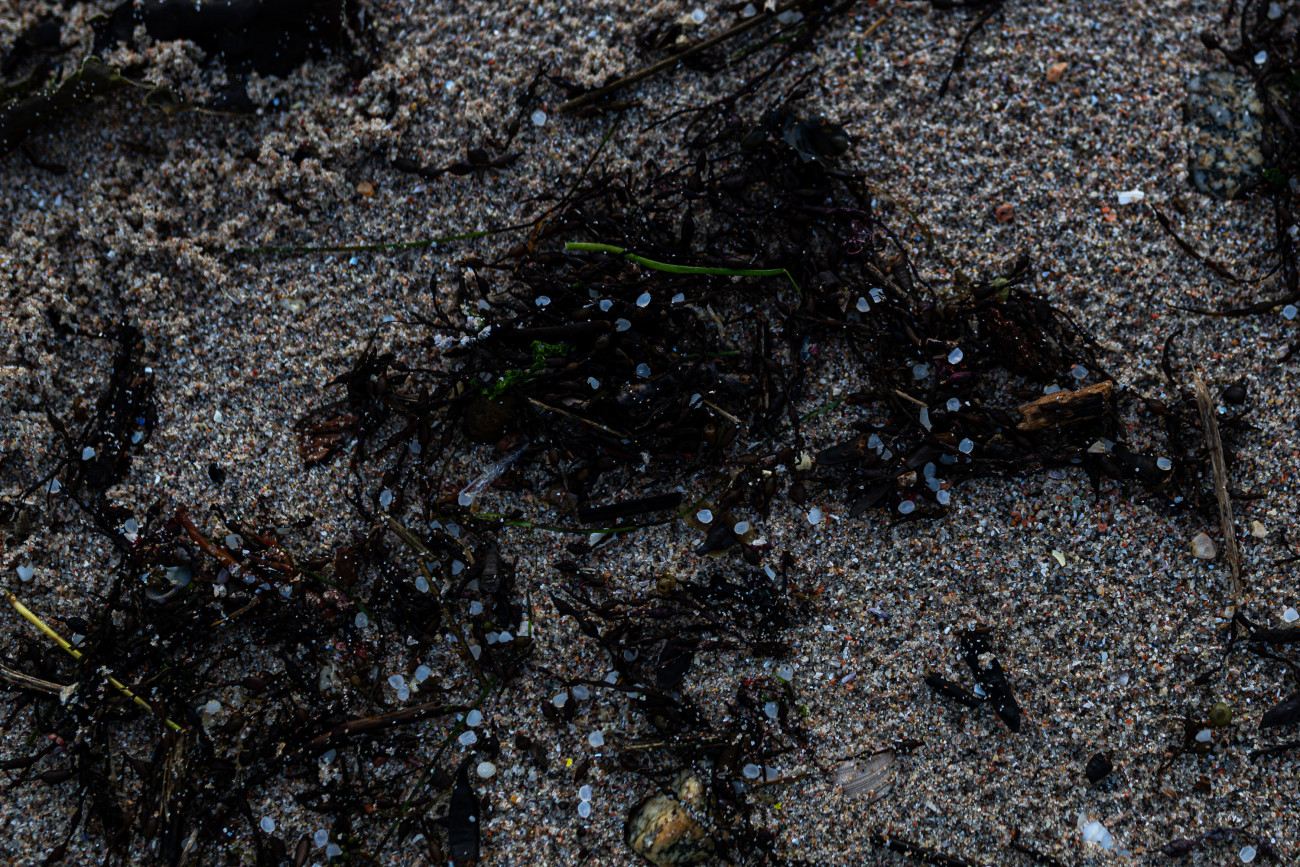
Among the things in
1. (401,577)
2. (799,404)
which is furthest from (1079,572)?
(401,577)

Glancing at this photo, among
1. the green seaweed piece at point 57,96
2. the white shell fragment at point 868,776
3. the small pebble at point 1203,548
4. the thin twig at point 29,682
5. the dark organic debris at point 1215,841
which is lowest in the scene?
the dark organic debris at point 1215,841

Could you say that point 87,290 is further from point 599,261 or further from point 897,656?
point 897,656

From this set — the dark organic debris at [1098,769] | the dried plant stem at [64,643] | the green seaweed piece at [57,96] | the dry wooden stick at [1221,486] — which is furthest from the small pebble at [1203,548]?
the green seaweed piece at [57,96]

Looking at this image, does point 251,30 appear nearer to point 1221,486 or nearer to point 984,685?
point 984,685

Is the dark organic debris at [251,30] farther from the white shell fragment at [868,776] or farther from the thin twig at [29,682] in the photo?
the white shell fragment at [868,776]

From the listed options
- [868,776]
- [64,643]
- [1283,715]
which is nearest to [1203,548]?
[1283,715]

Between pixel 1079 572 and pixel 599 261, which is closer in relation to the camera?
pixel 1079 572
